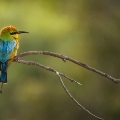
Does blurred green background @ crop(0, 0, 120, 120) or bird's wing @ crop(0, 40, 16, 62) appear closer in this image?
bird's wing @ crop(0, 40, 16, 62)

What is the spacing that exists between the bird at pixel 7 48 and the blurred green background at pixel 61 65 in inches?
304

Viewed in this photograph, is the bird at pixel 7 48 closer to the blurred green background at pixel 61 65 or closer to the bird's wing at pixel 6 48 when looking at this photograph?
the bird's wing at pixel 6 48

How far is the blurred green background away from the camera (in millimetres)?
14031

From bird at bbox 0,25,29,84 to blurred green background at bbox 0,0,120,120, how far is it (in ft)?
25.3

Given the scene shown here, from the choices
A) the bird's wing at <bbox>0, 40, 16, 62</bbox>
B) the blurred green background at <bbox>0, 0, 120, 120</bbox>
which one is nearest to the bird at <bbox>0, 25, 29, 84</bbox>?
the bird's wing at <bbox>0, 40, 16, 62</bbox>

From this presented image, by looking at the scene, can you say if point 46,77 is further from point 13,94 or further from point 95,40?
point 95,40

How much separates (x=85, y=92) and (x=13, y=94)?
1.75m

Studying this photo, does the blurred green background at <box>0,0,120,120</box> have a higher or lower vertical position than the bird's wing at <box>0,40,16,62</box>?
lower

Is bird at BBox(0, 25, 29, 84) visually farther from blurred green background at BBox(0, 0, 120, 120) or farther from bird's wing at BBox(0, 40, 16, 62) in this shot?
blurred green background at BBox(0, 0, 120, 120)

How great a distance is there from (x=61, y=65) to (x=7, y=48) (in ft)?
29.5

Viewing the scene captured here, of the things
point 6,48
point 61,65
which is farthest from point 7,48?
point 61,65

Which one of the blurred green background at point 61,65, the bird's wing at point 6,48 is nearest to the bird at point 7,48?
the bird's wing at point 6,48

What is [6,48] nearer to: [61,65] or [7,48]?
[7,48]

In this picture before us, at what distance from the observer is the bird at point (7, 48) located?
5.08m
